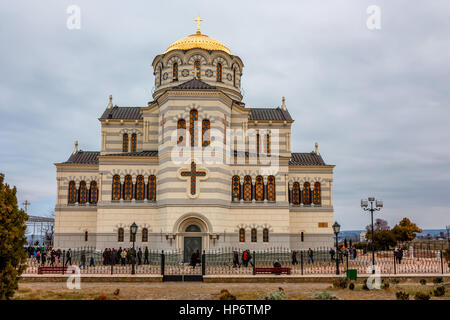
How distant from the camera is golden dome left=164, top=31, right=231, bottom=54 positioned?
1452 inches

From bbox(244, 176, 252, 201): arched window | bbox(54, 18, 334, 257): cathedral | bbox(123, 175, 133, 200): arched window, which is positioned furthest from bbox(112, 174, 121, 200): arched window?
bbox(244, 176, 252, 201): arched window

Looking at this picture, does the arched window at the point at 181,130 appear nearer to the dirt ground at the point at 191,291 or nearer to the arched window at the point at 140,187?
the arched window at the point at 140,187

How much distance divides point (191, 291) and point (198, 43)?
24222 mm

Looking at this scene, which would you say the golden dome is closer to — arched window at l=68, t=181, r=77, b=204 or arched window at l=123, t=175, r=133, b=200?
arched window at l=123, t=175, r=133, b=200

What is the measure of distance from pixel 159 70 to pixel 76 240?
16.0 m

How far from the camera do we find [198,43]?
37.0m

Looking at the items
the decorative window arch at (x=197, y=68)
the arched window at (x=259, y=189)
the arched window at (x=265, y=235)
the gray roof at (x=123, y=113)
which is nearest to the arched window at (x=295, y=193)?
the arched window at (x=259, y=189)

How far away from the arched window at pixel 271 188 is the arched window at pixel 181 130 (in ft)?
24.4

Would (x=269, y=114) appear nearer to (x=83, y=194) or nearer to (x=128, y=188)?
(x=128, y=188)

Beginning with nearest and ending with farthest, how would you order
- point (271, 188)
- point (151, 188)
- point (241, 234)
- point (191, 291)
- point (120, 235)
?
point (191, 291)
point (120, 235)
point (241, 234)
point (151, 188)
point (271, 188)

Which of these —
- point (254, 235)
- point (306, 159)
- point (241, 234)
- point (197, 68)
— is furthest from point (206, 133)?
point (306, 159)

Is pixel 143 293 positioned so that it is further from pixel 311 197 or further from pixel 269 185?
pixel 311 197

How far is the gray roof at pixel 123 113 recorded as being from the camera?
37188 millimetres
